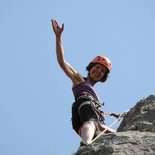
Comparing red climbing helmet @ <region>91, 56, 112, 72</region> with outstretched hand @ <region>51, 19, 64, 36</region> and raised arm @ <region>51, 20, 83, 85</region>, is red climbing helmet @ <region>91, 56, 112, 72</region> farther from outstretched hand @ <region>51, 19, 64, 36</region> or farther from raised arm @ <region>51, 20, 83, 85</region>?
outstretched hand @ <region>51, 19, 64, 36</region>

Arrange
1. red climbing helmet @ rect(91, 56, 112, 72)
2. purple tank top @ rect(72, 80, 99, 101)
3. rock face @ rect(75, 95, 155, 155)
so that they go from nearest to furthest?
rock face @ rect(75, 95, 155, 155), purple tank top @ rect(72, 80, 99, 101), red climbing helmet @ rect(91, 56, 112, 72)

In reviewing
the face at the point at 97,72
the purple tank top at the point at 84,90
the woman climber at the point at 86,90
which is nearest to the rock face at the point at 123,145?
the woman climber at the point at 86,90

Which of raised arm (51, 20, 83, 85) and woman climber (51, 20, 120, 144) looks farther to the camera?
raised arm (51, 20, 83, 85)

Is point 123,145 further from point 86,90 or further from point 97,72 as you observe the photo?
point 97,72

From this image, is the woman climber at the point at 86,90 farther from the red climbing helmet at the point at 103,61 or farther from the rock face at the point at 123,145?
the rock face at the point at 123,145

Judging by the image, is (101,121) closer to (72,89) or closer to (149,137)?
(72,89)

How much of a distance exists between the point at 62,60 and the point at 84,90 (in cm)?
62

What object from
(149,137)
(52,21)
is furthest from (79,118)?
(149,137)

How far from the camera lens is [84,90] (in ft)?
20.4

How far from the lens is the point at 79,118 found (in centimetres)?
602

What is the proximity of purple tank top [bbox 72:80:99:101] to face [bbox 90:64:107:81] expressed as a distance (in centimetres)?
27

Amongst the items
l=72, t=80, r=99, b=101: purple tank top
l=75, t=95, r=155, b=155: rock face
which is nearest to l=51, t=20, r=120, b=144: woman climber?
l=72, t=80, r=99, b=101: purple tank top

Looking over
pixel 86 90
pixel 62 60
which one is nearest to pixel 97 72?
pixel 86 90

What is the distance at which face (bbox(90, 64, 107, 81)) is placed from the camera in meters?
6.64
